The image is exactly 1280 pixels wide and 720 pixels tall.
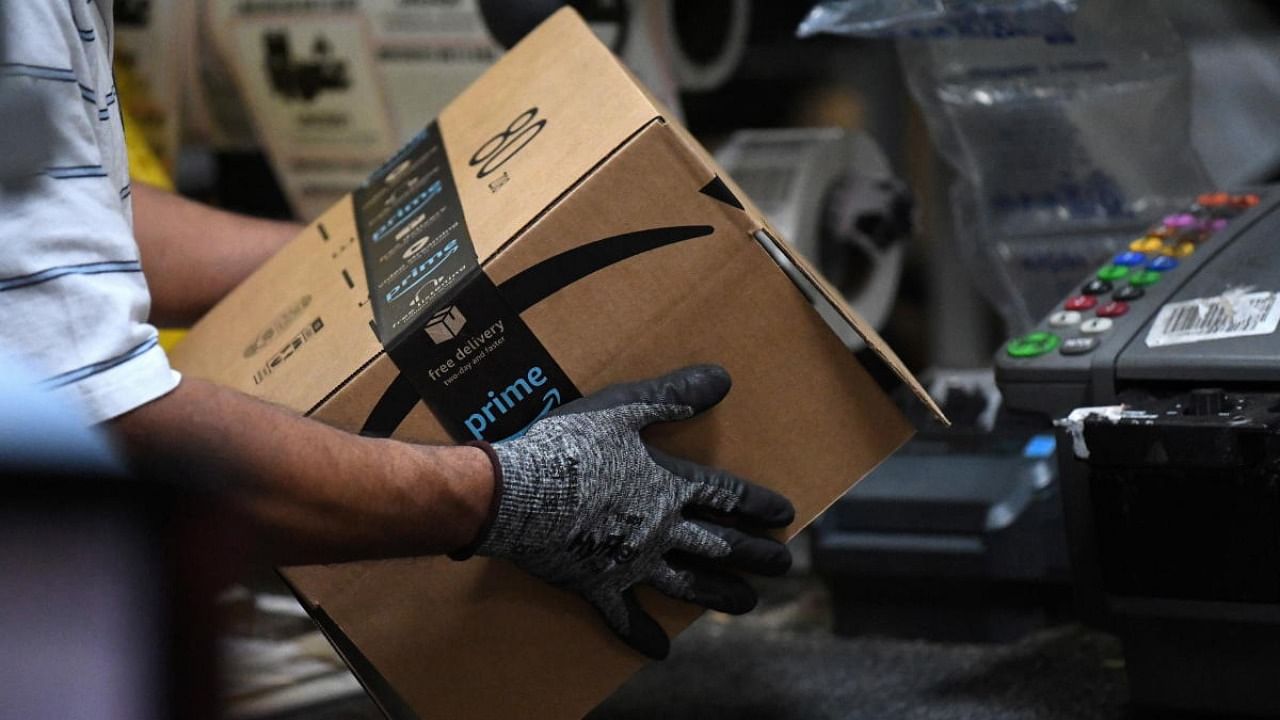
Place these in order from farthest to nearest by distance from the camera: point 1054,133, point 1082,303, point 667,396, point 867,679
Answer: point 1054,133
point 867,679
point 1082,303
point 667,396

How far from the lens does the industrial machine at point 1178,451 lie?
72 cm

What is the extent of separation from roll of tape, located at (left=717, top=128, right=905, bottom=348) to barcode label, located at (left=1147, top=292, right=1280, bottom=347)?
526 millimetres

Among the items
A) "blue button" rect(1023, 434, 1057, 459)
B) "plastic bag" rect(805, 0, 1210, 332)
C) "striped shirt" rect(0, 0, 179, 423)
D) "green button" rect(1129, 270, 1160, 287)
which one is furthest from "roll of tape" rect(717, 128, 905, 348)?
"striped shirt" rect(0, 0, 179, 423)

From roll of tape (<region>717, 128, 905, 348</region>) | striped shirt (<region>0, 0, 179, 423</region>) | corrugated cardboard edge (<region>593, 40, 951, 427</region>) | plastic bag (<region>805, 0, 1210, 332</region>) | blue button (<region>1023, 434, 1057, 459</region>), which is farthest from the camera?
roll of tape (<region>717, 128, 905, 348</region>)

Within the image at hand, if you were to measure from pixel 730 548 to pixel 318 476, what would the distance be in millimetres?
241

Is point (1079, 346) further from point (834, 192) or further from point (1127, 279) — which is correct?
point (834, 192)

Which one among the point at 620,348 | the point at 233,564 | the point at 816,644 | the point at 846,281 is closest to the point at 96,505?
the point at 233,564

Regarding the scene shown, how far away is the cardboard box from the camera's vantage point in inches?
29.3

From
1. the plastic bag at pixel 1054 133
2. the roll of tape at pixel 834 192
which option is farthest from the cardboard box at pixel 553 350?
the roll of tape at pixel 834 192

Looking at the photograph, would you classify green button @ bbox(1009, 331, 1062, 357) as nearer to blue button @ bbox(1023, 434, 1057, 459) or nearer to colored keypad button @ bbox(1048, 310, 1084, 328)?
colored keypad button @ bbox(1048, 310, 1084, 328)

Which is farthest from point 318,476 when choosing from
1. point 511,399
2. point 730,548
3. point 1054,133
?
point 1054,133

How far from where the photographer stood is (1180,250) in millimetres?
870

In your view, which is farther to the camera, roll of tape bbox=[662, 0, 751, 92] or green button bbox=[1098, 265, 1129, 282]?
roll of tape bbox=[662, 0, 751, 92]

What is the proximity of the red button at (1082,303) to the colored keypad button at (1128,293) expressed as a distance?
14 mm
